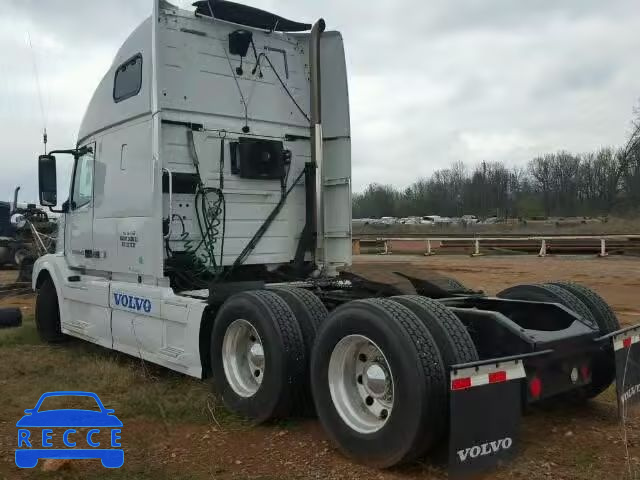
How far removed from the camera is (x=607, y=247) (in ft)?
75.9

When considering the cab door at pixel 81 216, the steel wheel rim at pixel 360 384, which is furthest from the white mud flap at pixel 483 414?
the cab door at pixel 81 216

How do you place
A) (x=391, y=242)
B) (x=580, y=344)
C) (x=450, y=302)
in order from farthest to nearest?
(x=391, y=242) → (x=450, y=302) → (x=580, y=344)

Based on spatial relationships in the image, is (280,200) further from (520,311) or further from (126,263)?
(520,311)

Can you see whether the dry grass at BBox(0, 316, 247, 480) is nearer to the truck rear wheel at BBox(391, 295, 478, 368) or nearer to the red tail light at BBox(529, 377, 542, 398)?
the truck rear wheel at BBox(391, 295, 478, 368)

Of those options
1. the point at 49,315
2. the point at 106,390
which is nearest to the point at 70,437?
the point at 106,390

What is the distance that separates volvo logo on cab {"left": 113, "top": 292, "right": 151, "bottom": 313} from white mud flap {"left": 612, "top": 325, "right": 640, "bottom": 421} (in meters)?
4.20

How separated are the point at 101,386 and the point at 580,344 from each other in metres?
4.44

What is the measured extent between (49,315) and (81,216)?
1.56 meters

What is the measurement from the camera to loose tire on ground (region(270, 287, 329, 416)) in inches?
191

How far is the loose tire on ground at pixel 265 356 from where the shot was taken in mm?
4762

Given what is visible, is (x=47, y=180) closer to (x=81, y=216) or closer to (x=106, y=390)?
(x=81, y=216)

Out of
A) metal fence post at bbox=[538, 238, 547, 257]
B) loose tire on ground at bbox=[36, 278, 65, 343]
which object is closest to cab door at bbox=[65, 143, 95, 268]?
loose tire on ground at bbox=[36, 278, 65, 343]

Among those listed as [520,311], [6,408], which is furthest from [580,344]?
[6,408]

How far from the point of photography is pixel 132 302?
6.56 m
